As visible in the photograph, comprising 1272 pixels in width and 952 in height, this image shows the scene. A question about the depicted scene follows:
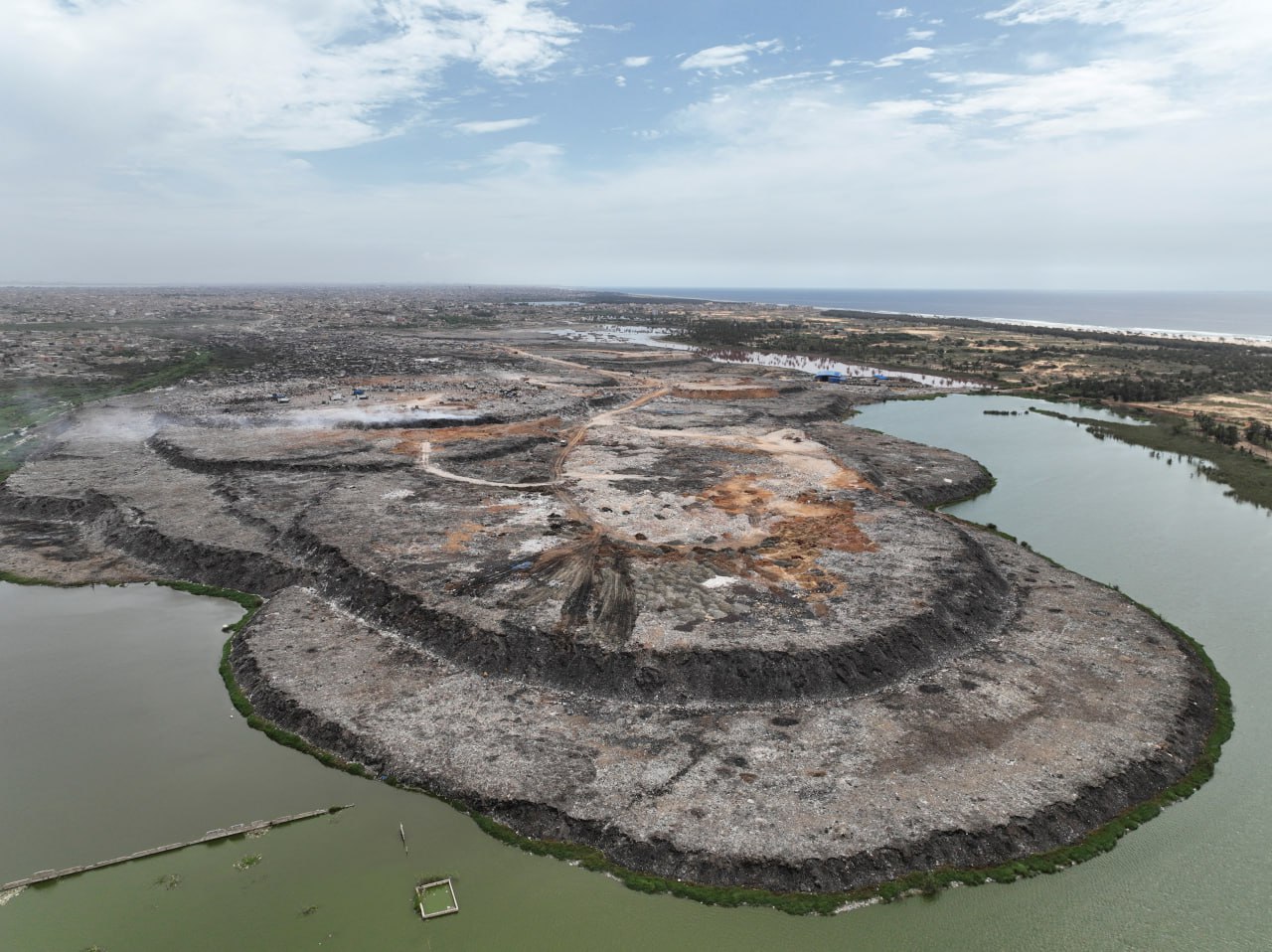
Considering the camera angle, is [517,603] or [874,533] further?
[874,533]

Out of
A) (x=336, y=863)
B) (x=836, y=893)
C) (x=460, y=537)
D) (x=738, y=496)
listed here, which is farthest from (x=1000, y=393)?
(x=336, y=863)

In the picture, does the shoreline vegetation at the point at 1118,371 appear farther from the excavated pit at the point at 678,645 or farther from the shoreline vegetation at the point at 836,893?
the shoreline vegetation at the point at 836,893

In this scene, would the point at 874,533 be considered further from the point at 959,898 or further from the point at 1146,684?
the point at 959,898

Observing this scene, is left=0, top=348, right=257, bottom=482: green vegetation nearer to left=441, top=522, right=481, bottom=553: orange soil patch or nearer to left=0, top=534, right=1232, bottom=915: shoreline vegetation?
left=441, top=522, right=481, bottom=553: orange soil patch

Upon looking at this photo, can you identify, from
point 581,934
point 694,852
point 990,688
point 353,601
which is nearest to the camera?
point 581,934

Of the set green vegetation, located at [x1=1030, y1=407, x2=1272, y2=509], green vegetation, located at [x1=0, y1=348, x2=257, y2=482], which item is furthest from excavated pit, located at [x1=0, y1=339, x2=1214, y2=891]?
green vegetation, located at [x1=1030, y1=407, x2=1272, y2=509]

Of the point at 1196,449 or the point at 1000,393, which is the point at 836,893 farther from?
the point at 1000,393

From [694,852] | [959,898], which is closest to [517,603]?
[694,852]

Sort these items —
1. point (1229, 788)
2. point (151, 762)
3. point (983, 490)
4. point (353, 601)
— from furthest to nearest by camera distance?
point (983, 490) → point (353, 601) → point (151, 762) → point (1229, 788)
